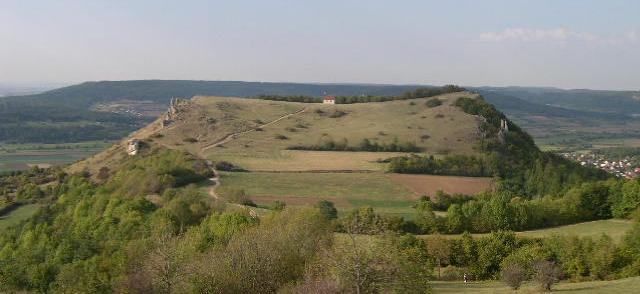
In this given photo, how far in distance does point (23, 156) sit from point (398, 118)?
A: 97497 millimetres

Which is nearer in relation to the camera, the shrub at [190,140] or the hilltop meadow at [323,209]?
the hilltop meadow at [323,209]

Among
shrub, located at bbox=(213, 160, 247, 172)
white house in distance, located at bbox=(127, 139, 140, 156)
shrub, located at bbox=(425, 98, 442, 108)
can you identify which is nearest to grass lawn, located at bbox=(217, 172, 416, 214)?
shrub, located at bbox=(213, 160, 247, 172)

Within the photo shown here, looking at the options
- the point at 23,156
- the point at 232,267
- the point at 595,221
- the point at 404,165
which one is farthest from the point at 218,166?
the point at 23,156

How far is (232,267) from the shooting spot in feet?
115

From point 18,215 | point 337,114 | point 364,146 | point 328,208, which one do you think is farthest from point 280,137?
point 18,215

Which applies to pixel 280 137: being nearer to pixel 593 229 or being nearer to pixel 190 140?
pixel 190 140

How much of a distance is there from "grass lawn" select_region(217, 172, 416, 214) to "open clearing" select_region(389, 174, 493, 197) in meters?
1.95

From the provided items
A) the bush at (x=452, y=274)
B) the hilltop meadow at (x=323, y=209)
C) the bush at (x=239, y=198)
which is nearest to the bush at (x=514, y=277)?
the hilltop meadow at (x=323, y=209)

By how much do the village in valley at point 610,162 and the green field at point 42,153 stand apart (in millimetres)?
122137

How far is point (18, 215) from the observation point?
87.9 meters

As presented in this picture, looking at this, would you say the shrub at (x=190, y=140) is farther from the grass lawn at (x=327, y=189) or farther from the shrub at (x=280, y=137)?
the grass lawn at (x=327, y=189)

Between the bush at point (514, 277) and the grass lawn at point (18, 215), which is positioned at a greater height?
the bush at point (514, 277)

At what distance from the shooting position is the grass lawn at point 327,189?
250 feet

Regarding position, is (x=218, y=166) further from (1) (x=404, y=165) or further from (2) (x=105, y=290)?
(2) (x=105, y=290)
